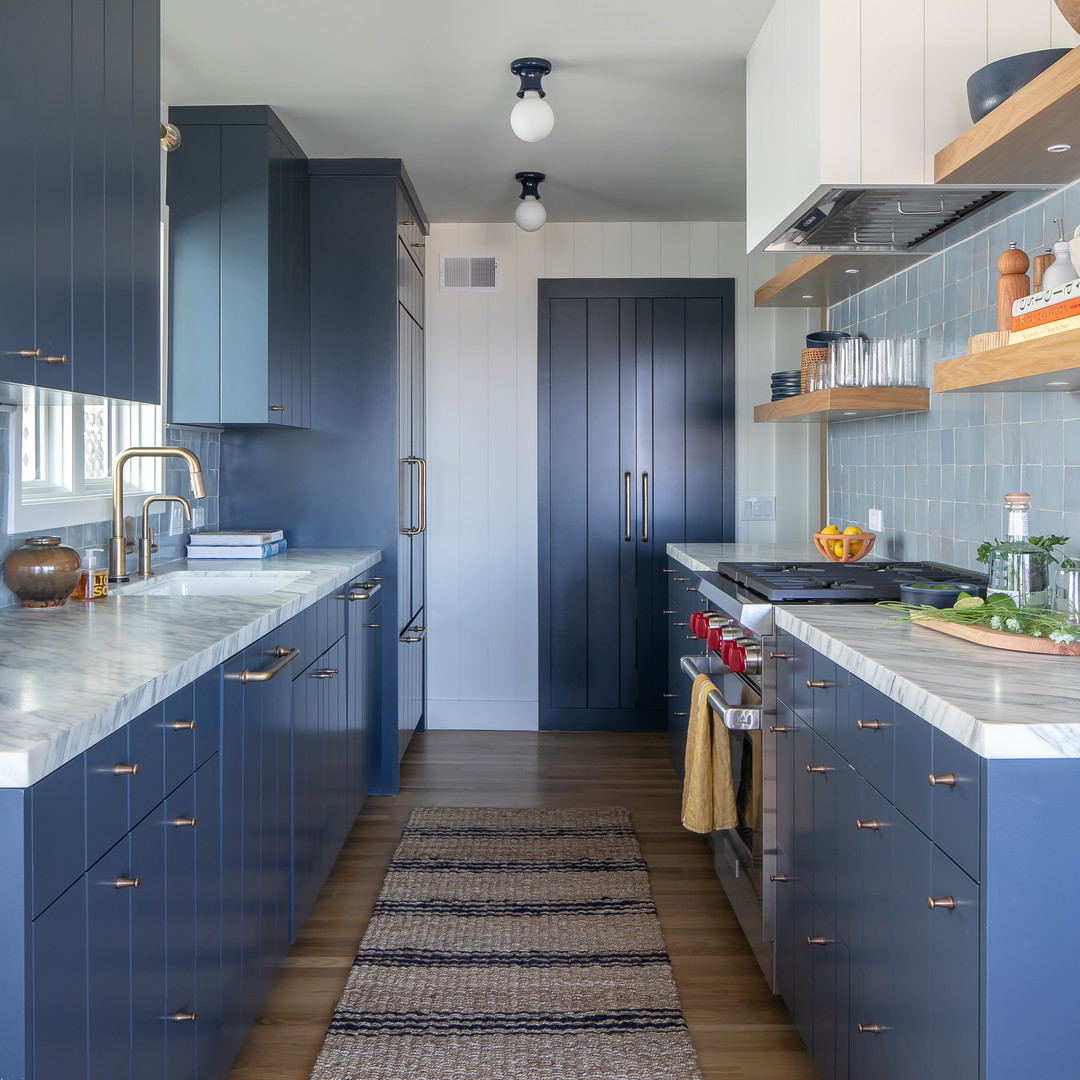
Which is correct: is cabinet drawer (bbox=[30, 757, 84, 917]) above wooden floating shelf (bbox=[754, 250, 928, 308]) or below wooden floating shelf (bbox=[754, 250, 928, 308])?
below

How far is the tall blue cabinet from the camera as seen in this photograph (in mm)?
3820

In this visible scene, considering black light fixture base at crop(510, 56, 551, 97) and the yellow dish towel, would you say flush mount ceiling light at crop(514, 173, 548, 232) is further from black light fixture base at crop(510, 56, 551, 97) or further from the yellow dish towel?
the yellow dish towel

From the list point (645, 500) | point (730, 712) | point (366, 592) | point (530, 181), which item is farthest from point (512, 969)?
point (530, 181)

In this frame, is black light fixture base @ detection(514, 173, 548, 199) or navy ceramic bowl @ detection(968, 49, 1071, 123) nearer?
navy ceramic bowl @ detection(968, 49, 1071, 123)

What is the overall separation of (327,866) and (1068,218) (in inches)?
99.5

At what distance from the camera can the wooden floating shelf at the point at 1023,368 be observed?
1.64 metres

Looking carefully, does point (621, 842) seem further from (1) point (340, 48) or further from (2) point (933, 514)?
(1) point (340, 48)

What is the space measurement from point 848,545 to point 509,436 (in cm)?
213

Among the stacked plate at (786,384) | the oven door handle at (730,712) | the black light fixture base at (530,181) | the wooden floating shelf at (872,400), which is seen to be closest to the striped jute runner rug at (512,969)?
the oven door handle at (730,712)

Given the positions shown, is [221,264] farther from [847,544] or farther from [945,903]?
[945,903]

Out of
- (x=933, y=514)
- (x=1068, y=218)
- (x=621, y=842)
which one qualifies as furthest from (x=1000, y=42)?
(x=621, y=842)

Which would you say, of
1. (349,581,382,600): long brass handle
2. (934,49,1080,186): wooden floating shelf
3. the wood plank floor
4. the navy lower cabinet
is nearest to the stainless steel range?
the wood plank floor

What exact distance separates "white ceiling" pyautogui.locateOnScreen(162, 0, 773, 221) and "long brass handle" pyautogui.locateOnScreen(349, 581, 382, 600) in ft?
5.26

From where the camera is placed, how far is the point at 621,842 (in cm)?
335
